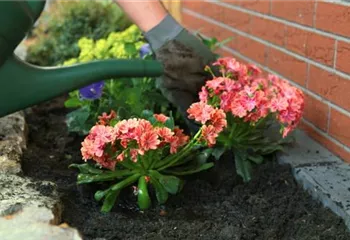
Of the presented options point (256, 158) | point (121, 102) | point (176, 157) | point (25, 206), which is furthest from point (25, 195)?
point (256, 158)

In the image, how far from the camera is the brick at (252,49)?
8.16 ft

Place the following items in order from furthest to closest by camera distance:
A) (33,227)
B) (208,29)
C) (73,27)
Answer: (73,27) < (208,29) < (33,227)

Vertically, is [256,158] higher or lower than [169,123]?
lower

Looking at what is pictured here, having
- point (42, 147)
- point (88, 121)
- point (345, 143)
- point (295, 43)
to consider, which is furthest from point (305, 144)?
point (42, 147)

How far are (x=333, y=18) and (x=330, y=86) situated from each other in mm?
213

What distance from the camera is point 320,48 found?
2010mm

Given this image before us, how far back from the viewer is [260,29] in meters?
2.48

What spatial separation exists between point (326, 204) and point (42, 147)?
1021 millimetres

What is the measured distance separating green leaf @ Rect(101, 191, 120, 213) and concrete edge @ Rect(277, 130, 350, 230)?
538 mm

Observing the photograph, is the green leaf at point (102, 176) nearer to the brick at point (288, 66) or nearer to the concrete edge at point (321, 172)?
the concrete edge at point (321, 172)

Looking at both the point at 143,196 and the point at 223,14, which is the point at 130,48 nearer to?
the point at 223,14

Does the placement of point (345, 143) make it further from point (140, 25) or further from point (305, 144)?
point (140, 25)

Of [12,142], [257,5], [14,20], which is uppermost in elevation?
[14,20]

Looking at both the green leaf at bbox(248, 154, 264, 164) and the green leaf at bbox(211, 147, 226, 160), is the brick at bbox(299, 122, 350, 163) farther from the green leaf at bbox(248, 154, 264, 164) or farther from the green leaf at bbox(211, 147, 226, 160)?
the green leaf at bbox(211, 147, 226, 160)
